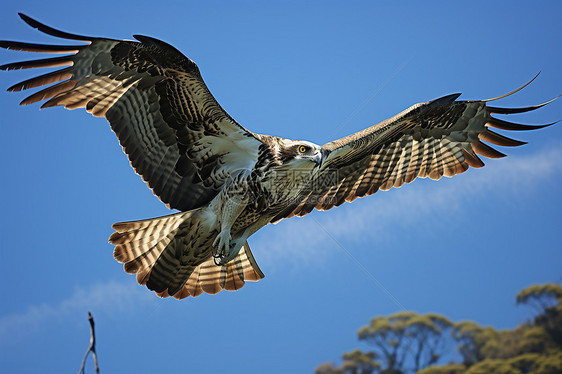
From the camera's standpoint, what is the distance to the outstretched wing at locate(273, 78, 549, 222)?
25.3 feet

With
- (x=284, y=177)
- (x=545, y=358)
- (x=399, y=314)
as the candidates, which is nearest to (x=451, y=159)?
(x=284, y=177)

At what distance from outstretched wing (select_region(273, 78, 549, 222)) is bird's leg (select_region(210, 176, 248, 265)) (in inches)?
54.7

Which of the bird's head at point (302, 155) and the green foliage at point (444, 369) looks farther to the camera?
the green foliage at point (444, 369)

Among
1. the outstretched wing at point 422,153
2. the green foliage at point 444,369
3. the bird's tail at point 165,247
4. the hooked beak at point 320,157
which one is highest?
the outstretched wing at point 422,153

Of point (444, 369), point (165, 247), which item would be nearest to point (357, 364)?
point (444, 369)

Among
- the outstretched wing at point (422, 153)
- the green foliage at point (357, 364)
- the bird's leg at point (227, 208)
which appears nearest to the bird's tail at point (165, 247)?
the bird's leg at point (227, 208)

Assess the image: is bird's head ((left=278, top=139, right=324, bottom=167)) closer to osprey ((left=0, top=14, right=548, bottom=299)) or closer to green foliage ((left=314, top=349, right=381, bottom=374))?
osprey ((left=0, top=14, right=548, bottom=299))

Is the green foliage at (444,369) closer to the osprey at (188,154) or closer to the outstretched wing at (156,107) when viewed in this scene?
the osprey at (188,154)

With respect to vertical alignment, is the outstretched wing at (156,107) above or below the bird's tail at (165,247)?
above

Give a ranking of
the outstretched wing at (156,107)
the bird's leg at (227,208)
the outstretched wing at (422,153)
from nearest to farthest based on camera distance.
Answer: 1. the outstretched wing at (156,107)
2. the bird's leg at (227,208)
3. the outstretched wing at (422,153)

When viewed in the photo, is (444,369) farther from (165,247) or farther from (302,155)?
(302,155)

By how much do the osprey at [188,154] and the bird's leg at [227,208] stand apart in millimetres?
11

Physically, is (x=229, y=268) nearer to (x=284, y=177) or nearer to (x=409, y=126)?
(x=284, y=177)

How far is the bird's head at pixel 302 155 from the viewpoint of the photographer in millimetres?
6098
